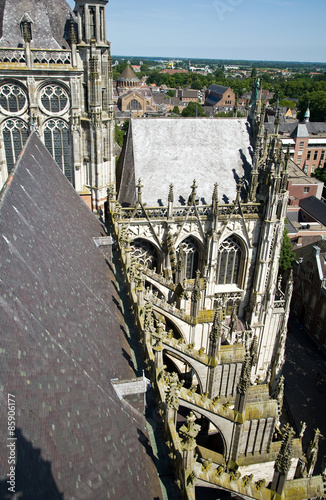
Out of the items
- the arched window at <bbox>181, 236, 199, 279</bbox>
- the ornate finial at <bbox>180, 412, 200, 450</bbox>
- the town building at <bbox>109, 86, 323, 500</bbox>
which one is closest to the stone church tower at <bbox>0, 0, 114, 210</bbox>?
the town building at <bbox>109, 86, 323, 500</bbox>

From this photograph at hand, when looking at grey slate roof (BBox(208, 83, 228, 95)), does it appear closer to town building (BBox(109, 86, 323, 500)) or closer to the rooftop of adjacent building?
the rooftop of adjacent building

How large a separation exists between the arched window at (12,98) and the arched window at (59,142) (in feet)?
6.07

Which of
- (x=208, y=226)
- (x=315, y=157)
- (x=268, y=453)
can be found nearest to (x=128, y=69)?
(x=315, y=157)

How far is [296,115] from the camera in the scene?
151 m

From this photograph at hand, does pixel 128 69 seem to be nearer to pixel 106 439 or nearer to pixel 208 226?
pixel 208 226

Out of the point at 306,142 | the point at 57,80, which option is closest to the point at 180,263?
the point at 57,80

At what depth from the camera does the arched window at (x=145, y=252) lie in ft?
96.2

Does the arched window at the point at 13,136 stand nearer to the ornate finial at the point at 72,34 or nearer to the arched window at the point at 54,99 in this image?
the arched window at the point at 54,99

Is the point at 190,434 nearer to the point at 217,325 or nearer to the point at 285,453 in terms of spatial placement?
the point at 285,453

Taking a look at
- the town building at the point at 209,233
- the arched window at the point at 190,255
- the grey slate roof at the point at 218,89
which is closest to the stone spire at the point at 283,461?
the town building at the point at 209,233

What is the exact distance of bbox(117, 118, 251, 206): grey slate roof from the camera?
1164 inches

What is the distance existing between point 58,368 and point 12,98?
20758mm

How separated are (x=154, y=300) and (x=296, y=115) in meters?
146

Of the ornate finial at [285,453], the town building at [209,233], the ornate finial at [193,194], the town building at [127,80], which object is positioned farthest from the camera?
the town building at [127,80]
